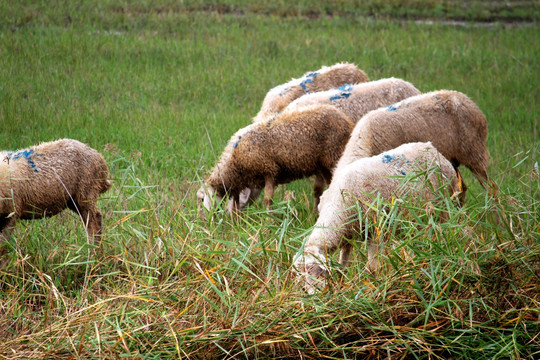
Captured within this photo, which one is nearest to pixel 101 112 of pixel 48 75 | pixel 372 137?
pixel 48 75

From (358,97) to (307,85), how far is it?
88 centimetres

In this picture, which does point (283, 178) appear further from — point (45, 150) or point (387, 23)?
point (387, 23)

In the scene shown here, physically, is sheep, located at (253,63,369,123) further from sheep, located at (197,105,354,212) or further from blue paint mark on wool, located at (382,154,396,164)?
blue paint mark on wool, located at (382,154,396,164)

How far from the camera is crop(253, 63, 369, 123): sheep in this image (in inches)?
294

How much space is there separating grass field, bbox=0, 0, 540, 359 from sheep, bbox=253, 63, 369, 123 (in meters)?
0.89

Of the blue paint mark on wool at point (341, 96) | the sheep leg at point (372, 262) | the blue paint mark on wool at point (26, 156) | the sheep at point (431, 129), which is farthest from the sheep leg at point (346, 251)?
the blue paint mark on wool at point (341, 96)

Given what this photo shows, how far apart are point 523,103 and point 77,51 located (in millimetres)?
7580

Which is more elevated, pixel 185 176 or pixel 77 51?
pixel 77 51

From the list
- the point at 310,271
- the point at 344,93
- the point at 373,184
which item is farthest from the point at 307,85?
the point at 310,271

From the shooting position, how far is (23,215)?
16.9ft

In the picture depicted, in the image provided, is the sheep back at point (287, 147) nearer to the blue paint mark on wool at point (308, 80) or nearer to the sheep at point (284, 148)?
the sheep at point (284, 148)

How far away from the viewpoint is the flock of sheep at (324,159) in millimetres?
4668

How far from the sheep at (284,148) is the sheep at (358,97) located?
1.59 feet

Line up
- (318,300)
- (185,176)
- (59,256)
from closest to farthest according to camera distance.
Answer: (318,300) < (59,256) < (185,176)
